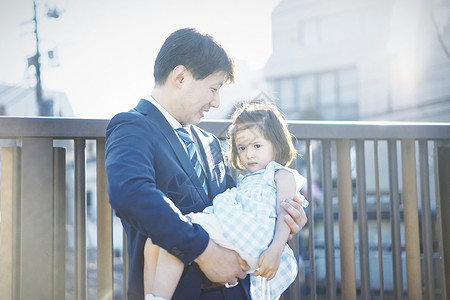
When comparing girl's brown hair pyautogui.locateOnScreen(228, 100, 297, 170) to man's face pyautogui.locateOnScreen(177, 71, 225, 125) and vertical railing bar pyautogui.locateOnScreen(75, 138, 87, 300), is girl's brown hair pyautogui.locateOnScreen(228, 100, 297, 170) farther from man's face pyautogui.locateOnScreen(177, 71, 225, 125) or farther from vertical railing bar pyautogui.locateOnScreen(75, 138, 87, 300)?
vertical railing bar pyautogui.locateOnScreen(75, 138, 87, 300)

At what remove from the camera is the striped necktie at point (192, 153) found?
1.53 m

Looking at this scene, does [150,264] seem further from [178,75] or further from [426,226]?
[426,226]

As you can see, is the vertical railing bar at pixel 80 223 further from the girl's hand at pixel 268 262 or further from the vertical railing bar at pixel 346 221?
the vertical railing bar at pixel 346 221

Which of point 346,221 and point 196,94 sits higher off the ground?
point 196,94

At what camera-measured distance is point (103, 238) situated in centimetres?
198

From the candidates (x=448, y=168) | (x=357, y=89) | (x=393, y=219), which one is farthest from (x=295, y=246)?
(x=357, y=89)

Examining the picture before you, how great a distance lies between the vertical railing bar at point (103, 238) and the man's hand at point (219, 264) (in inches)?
30.6

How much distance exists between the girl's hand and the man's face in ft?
1.73

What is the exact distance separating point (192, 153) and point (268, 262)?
44 cm

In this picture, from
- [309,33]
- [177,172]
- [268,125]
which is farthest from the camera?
[309,33]

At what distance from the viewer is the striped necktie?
1.53m

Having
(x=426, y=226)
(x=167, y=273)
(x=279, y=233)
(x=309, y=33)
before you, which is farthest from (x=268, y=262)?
(x=309, y=33)

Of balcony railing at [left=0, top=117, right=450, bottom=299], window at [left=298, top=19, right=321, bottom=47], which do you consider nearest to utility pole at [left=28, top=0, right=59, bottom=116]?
balcony railing at [left=0, top=117, right=450, bottom=299]

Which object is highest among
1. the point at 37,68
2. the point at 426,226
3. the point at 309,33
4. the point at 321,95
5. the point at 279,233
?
the point at 309,33
